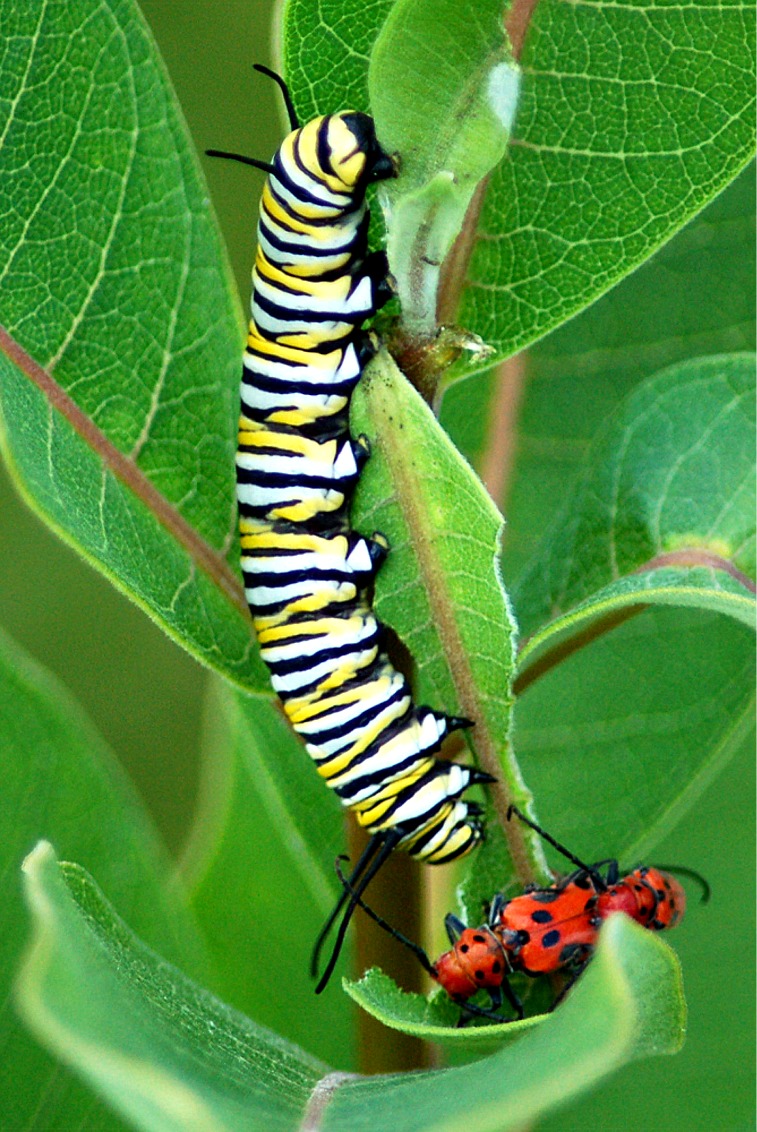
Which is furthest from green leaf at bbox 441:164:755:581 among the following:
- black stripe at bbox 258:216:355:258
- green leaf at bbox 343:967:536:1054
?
green leaf at bbox 343:967:536:1054

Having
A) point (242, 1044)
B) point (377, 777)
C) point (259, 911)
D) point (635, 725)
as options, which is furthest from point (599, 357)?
point (242, 1044)

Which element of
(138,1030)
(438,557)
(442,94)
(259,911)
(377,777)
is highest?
(442,94)

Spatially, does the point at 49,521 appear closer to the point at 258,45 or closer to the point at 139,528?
the point at 139,528

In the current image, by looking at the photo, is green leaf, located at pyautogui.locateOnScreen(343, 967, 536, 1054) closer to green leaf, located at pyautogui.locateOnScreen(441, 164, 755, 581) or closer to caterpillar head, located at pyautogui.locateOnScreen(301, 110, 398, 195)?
caterpillar head, located at pyautogui.locateOnScreen(301, 110, 398, 195)

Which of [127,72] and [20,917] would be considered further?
[20,917]

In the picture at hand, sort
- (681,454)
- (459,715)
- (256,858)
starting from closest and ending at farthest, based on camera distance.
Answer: (459,715) < (681,454) < (256,858)

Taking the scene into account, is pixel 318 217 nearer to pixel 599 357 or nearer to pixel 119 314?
pixel 119 314

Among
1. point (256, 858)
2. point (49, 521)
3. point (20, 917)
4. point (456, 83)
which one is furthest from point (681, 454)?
point (256, 858)
